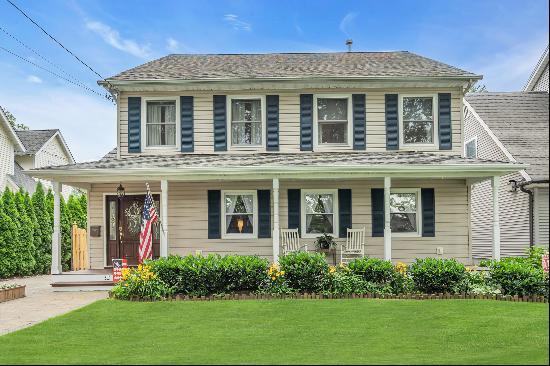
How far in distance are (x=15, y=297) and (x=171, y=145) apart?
213 inches

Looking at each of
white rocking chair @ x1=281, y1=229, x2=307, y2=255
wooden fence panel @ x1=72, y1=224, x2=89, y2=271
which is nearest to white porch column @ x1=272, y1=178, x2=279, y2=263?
white rocking chair @ x1=281, y1=229, x2=307, y2=255

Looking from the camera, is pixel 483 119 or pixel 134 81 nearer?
pixel 134 81

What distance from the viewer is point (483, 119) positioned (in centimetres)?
2014

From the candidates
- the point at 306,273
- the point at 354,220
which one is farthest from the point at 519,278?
the point at 354,220

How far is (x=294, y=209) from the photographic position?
51.5ft

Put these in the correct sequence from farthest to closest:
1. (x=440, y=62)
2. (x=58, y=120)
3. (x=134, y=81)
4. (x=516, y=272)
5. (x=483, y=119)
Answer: (x=58, y=120) < (x=483, y=119) < (x=440, y=62) < (x=134, y=81) < (x=516, y=272)

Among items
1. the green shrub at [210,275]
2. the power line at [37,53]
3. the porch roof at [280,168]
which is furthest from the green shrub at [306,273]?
the power line at [37,53]

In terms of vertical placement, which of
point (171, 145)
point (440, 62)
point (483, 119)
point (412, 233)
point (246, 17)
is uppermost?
point (246, 17)

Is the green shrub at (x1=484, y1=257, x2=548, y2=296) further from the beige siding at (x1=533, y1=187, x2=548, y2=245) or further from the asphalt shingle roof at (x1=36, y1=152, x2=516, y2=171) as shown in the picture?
the beige siding at (x1=533, y1=187, x2=548, y2=245)

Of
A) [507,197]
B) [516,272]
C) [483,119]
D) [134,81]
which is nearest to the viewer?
[516,272]

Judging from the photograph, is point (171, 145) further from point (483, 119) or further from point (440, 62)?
point (483, 119)

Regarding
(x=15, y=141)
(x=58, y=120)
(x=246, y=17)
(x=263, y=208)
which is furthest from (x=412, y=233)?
(x=58, y=120)

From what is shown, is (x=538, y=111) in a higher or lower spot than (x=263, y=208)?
higher

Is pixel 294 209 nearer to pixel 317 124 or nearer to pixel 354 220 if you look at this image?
pixel 354 220
